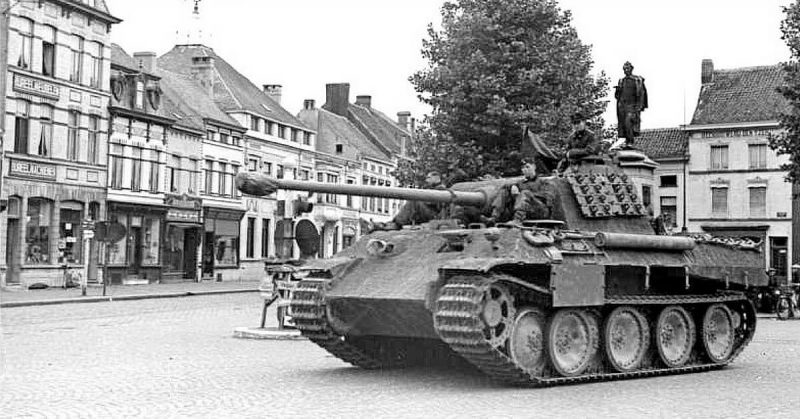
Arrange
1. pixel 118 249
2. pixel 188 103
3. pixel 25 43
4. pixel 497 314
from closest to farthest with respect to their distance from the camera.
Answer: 1. pixel 497 314
2. pixel 25 43
3. pixel 118 249
4. pixel 188 103

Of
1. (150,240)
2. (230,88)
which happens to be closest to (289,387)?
(150,240)

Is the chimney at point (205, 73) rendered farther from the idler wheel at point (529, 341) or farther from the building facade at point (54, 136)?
the idler wheel at point (529, 341)

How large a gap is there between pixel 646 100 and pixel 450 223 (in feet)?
17.0

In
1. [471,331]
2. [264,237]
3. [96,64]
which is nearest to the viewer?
[471,331]

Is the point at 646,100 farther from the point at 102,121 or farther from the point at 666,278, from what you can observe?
the point at 102,121

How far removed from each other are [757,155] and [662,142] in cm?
515

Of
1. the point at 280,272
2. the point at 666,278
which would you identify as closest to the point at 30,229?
the point at 280,272

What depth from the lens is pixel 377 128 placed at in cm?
6931

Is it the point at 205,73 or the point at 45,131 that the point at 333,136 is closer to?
the point at 205,73

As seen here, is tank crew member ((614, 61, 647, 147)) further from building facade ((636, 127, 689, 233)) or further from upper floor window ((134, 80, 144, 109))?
building facade ((636, 127, 689, 233))

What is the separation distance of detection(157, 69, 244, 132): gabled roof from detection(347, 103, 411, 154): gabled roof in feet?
63.6

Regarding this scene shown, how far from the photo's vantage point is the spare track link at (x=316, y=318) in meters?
13.2

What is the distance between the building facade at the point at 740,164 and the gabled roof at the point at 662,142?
1169mm

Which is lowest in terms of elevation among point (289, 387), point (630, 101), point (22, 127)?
point (289, 387)
